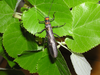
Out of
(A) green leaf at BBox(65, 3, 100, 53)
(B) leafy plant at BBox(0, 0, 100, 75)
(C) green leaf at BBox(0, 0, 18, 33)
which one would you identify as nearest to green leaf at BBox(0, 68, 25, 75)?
(B) leafy plant at BBox(0, 0, 100, 75)

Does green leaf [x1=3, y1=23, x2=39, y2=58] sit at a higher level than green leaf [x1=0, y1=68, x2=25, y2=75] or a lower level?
higher

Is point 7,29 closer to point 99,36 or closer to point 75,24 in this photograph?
point 75,24

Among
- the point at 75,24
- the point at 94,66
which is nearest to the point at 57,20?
the point at 75,24

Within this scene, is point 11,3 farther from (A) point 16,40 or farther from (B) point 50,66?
(B) point 50,66

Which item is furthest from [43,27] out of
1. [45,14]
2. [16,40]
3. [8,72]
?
[8,72]

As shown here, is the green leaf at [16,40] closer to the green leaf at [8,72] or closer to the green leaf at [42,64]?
the green leaf at [42,64]

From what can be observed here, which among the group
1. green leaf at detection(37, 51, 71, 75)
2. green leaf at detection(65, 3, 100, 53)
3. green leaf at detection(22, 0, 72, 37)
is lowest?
green leaf at detection(37, 51, 71, 75)

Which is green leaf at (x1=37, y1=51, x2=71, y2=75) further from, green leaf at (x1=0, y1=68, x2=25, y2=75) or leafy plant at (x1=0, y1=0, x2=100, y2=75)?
green leaf at (x1=0, y1=68, x2=25, y2=75)
